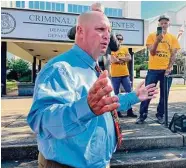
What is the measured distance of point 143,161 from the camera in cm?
347

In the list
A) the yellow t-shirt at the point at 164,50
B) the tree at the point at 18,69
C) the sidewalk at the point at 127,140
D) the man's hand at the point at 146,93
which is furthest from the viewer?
the tree at the point at 18,69

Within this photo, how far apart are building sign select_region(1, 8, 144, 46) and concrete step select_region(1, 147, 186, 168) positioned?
363 inches

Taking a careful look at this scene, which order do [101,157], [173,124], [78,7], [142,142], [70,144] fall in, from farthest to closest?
[78,7]
[173,124]
[142,142]
[101,157]
[70,144]

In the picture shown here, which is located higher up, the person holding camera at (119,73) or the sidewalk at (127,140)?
the person holding camera at (119,73)

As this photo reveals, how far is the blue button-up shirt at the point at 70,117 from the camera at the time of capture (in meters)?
1.12

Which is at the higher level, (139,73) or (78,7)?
(78,7)

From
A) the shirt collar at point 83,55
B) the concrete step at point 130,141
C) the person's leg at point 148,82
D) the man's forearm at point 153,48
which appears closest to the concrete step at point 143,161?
the concrete step at point 130,141

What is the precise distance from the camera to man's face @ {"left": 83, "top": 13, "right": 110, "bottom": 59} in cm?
152

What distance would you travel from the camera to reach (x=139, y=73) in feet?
155

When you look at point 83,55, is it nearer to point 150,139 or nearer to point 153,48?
point 150,139

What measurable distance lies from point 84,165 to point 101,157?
0.12 meters

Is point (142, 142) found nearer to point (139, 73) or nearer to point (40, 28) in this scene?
point (40, 28)

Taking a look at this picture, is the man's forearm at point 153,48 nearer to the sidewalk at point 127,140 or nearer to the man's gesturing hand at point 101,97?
the sidewalk at point 127,140

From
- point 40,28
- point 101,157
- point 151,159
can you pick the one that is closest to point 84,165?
point 101,157
